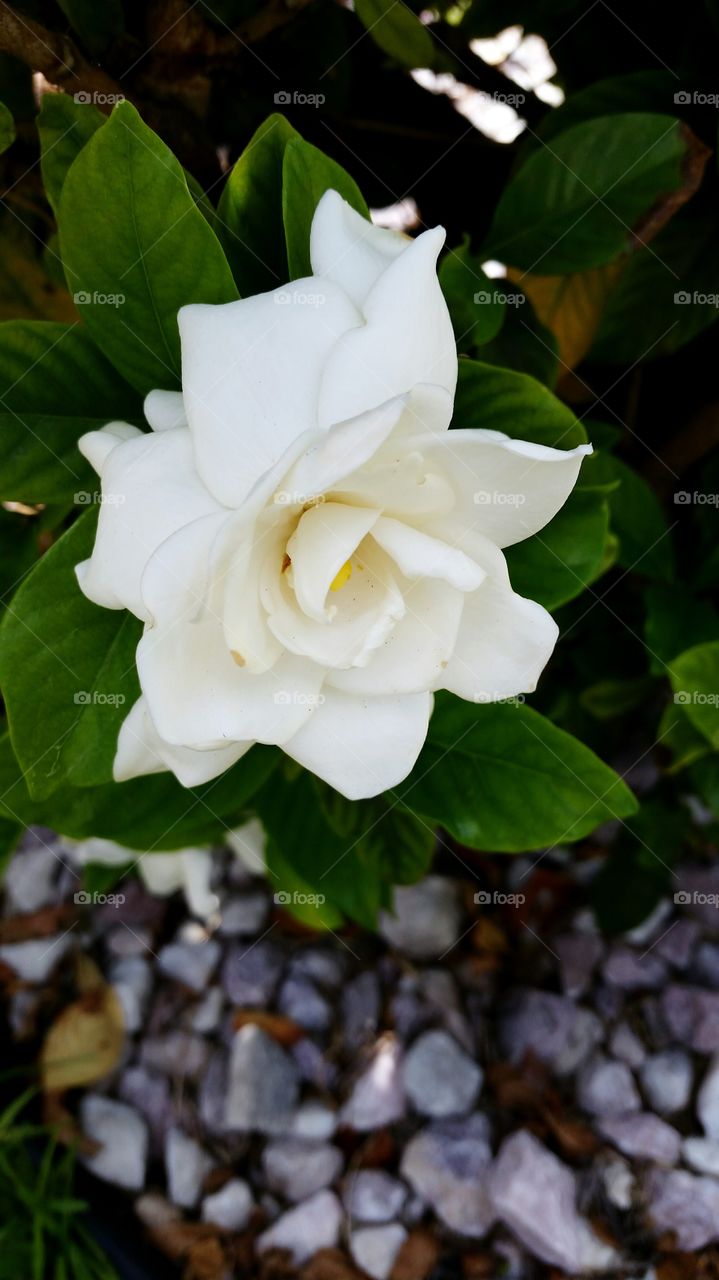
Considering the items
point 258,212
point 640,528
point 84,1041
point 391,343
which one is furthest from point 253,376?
point 84,1041

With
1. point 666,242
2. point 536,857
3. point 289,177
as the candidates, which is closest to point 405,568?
point 289,177

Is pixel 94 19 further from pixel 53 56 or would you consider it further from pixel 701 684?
pixel 701 684

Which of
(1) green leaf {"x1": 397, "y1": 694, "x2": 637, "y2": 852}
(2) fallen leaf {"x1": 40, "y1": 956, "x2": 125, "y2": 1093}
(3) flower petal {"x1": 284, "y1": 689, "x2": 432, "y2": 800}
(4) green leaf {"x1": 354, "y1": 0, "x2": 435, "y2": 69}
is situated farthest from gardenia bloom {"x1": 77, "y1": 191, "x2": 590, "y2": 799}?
(2) fallen leaf {"x1": 40, "y1": 956, "x2": 125, "y2": 1093}

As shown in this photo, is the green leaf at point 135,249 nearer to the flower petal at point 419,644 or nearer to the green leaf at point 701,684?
the flower petal at point 419,644

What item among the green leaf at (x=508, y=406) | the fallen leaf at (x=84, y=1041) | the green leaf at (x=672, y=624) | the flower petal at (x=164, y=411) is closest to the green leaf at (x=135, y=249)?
the flower petal at (x=164, y=411)

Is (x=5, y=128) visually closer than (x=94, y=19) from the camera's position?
Yes

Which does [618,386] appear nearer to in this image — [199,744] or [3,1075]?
[199,744]
